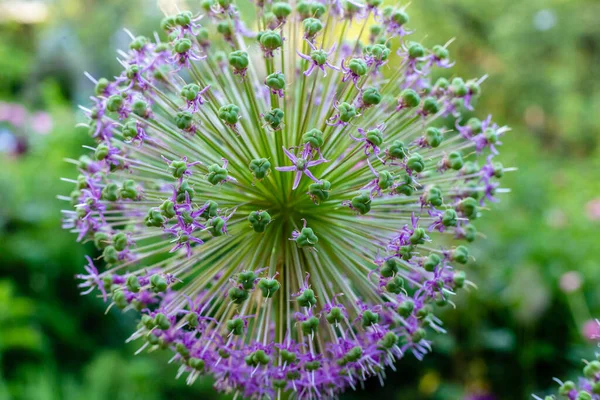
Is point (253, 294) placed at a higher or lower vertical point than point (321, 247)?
lower

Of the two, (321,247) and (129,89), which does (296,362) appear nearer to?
(321,247)

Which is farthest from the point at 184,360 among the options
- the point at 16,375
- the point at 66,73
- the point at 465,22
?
the point at 66,73

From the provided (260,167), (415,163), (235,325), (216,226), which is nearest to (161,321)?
(235,325)

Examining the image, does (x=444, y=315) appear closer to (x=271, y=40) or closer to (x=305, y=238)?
(x=305, y=238)

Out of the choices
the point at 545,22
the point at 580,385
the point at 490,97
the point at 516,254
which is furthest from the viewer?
the point at 490,97

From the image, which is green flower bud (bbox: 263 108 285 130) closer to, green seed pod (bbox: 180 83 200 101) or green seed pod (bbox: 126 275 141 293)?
green seed pod (bbox: 180 83 200 101)

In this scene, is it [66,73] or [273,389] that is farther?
[66,73]

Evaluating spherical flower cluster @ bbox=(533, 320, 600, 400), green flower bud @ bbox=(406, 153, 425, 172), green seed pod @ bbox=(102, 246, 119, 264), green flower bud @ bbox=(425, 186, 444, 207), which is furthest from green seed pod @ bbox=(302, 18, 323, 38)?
spherical flower cluster @ bbox=(533, 320, 600, 400)
